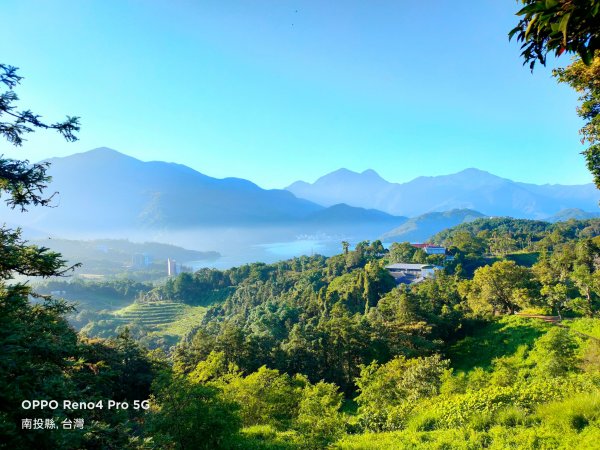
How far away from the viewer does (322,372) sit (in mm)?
26328

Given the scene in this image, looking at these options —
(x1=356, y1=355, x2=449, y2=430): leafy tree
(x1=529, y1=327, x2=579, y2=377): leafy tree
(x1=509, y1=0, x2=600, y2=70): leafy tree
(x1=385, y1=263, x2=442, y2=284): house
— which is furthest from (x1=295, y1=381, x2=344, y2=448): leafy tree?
(x1=385, y1=263, x2=442, y2=284): house

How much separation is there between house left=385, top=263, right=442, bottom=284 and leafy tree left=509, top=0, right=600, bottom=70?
61365 millimetres

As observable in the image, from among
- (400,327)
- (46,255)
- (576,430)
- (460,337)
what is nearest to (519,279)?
(460,337)

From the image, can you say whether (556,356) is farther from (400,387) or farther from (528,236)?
(528,236)

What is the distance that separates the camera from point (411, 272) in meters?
65.4

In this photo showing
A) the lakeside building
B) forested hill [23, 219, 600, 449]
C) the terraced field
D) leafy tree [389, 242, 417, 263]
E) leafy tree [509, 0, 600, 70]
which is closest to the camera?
leafy tree [509, 0, 600, 70]

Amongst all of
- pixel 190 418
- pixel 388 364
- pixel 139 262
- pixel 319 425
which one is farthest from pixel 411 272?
pixel 139 262

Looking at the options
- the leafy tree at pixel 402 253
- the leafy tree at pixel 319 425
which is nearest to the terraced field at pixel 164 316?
the leafy tree at pixel 402 253

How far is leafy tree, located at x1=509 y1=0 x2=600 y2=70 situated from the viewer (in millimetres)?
2039

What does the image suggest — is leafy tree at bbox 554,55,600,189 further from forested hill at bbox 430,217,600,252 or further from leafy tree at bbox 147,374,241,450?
forested hill at bbox 430,217,600,252

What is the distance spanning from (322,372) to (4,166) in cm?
2528

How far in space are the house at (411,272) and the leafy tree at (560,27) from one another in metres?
61.4

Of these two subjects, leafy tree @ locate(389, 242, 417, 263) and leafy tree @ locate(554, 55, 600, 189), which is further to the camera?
leafy tree @ locate(389, 242, 417, 263)

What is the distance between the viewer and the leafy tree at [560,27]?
2.04m
